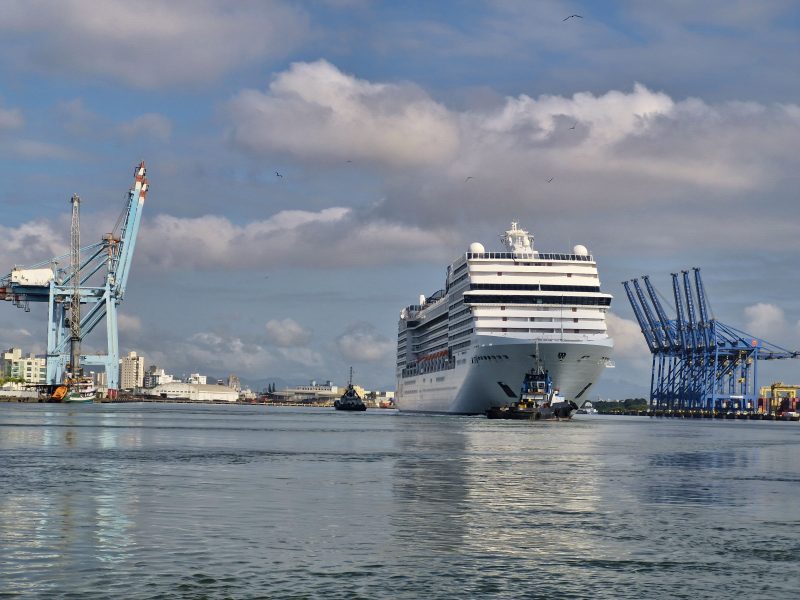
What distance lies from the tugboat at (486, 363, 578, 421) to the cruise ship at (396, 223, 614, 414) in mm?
940

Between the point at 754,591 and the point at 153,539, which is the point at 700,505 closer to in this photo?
the point at 754,591

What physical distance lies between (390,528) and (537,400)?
81292 millimetres

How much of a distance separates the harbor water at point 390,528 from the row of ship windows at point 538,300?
60194mm

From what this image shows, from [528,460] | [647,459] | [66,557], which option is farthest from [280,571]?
[647,459]

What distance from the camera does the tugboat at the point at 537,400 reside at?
106125 millimetres

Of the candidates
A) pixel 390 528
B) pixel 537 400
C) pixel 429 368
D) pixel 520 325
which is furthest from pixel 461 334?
pixel 390 528

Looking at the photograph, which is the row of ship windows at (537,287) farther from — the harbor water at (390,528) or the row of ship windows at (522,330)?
the harbor water at (390,528)

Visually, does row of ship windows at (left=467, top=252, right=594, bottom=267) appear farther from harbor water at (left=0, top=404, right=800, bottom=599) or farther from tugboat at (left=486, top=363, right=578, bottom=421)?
harbor water at (left=0, top=404, right=800, bottom=599)

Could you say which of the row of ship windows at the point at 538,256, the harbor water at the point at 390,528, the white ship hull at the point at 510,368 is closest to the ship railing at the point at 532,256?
the row of ship windows at the point at 538,256

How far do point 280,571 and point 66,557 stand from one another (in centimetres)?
450

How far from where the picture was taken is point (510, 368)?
109 metres

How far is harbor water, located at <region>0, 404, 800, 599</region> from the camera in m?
19.9

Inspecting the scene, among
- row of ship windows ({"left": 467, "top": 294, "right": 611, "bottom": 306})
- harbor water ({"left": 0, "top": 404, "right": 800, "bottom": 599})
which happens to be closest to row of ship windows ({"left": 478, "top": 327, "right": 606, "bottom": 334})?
row of ship windows ({"left": 467, "top": 294, "right": 611, "bottom": 306})

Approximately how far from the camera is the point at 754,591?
19734mm
